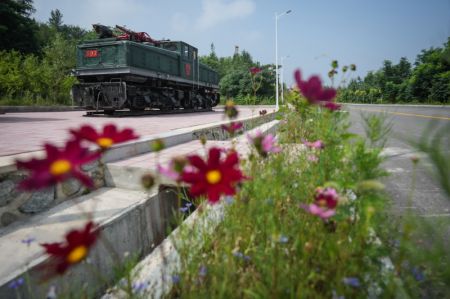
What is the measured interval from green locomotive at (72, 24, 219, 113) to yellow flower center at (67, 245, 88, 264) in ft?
31.2

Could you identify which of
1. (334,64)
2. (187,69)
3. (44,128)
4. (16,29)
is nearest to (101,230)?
(334,64)

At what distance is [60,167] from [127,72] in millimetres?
9770

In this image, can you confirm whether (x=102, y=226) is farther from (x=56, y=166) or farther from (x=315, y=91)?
(x=315, y=91)

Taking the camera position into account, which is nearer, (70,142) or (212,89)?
(70,142)

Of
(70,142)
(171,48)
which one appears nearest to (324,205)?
(70,142)

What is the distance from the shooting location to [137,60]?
410 inches

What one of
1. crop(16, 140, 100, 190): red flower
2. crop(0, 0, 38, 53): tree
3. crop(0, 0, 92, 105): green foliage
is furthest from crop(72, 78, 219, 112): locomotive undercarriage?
crop(0, 0, 38, 53): tree

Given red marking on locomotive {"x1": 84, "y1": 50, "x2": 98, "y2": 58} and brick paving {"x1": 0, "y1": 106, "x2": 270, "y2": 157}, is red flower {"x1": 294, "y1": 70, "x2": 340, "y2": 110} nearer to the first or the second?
brick paving {"x1": 0, "y1": 106, "x2": 270, "y2": 157}

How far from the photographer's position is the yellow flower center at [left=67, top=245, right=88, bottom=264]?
1.97 ft

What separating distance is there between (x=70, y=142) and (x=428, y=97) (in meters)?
39.5

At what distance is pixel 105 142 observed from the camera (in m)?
0.67

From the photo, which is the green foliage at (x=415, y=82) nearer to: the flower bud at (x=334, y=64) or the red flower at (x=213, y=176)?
the flower bud at (x=334, y=64)

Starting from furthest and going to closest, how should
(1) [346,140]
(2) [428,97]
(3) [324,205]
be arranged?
(2) [428,97] → (1) [346,140] → (3) [324,205]

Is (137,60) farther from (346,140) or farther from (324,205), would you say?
(324,205)
